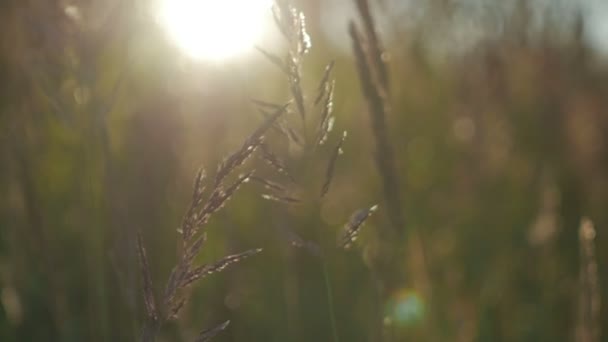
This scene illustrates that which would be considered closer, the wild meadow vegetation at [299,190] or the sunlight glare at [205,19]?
the wild meadow vegetation at [299,190]

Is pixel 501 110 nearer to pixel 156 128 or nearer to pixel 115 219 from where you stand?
pixel 156 128

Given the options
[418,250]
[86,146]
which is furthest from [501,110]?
[86,146]

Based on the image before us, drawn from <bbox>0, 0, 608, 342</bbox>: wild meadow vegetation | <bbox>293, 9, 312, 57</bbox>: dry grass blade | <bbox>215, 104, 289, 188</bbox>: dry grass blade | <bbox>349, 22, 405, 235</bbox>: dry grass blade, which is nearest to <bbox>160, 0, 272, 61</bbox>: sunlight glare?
<bbox>0, 0, 608, 342</bbox>: wild meadow vegetation

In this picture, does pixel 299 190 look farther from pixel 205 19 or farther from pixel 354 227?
pixel 205 19

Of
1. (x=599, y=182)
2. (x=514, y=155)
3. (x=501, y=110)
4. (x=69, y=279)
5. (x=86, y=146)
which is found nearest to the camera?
(x=86, y=146)

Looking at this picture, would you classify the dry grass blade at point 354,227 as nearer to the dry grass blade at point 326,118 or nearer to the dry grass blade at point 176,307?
the dry grass blade at point 326,118

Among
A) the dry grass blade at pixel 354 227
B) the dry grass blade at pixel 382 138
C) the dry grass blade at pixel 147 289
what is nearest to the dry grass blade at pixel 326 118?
the dry grass blade at pixel 354 227

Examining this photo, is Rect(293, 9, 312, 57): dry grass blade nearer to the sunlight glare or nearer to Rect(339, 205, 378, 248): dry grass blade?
Rect(339, 205, 378, 248): dry grass blade

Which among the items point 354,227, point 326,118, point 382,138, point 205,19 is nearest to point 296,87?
point 326,118
